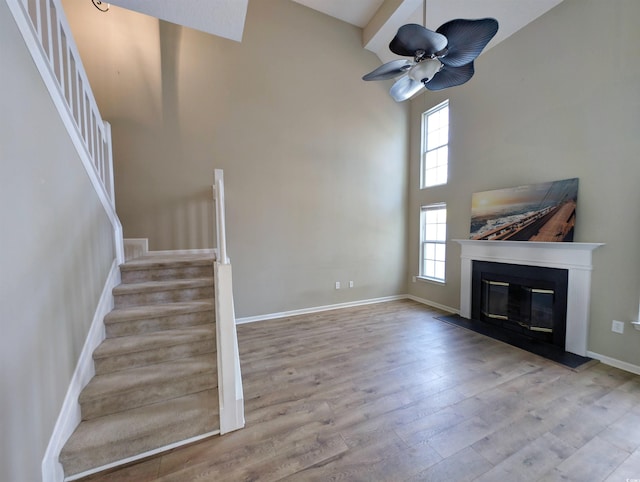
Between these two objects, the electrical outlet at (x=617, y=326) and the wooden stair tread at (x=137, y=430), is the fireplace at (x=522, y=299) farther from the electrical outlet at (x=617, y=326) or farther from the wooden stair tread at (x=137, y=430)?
the wooden stair tread at (x=137, y=430)

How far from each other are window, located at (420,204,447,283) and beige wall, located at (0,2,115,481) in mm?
4699

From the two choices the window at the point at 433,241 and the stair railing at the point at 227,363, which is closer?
the stair railing at the point at 227,363

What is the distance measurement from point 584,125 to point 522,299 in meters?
2.12

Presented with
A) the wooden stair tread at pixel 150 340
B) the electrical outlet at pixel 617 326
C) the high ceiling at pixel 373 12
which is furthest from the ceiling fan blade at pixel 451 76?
the wooden stair tread at pixel 150 340

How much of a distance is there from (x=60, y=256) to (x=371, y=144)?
4.37 m

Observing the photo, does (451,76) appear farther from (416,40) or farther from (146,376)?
(146,376)

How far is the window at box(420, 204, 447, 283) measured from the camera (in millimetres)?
4262

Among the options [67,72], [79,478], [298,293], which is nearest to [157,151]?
[67,72]

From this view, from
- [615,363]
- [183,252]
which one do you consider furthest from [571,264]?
[183,252]

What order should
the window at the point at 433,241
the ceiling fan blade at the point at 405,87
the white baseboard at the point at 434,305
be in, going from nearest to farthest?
the ceiling fan blade at the point at 405,87 → the white baseboard at the point at 434,305 → the window at the point at 433,241

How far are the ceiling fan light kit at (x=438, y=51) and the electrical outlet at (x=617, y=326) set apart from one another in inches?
113

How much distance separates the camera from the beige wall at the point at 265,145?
303cm

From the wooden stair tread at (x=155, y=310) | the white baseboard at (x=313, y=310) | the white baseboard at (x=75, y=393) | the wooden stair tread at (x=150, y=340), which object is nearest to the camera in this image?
the white baseboard at (x=75, y=393)

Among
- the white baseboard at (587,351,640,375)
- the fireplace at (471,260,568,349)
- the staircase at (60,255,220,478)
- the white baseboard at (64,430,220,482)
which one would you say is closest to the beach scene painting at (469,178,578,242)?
the fireplace at (471,260,568,349)
